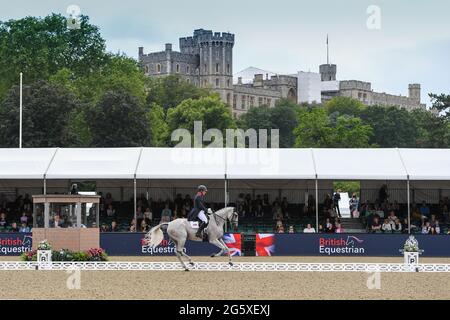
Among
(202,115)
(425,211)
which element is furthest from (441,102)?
(425,211)

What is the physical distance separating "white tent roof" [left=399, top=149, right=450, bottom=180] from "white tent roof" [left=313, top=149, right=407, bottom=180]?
1.05 ft

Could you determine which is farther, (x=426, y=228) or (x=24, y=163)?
(x=24, y=163)

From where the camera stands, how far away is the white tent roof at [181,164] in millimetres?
36812

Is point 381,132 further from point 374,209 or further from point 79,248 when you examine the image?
point 79,248

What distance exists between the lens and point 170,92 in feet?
438

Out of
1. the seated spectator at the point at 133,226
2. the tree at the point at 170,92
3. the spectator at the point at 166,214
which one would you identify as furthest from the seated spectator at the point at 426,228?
the tree at the point at 170,92

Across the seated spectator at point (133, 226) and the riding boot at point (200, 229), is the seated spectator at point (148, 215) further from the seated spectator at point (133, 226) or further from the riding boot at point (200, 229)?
the riding boot at point (200, 229)

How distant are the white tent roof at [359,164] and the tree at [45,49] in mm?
51849

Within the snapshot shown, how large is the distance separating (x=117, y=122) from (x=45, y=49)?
11715 mm

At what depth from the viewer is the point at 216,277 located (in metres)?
23.1

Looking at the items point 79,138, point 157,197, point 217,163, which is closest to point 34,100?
point 79,138

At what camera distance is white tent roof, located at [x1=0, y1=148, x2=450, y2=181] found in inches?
1453

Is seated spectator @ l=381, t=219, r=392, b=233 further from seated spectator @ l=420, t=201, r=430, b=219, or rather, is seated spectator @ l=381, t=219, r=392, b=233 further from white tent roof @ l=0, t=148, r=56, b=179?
white tent roof @ l=0, t=148, r=56, b=179

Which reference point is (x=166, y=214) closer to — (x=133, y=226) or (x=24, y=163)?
(x=133, y=226)
